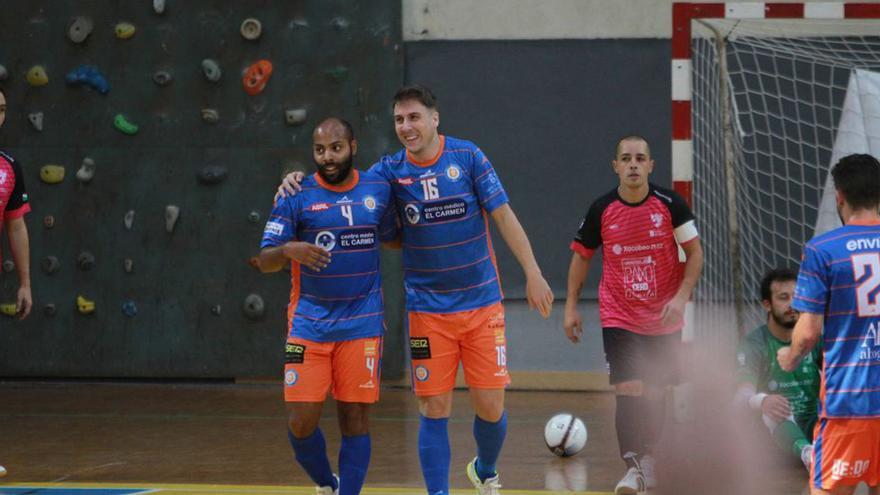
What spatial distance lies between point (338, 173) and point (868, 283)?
8.34ft

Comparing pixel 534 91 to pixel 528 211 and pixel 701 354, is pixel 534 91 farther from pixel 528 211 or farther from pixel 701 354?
pixel 701 354

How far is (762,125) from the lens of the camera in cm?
1103

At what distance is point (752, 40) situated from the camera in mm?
10367

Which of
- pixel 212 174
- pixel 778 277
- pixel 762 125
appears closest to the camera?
pixel 778 277

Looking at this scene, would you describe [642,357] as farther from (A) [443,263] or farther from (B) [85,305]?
(B) [85,305]

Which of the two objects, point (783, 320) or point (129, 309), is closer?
point (783, 320)

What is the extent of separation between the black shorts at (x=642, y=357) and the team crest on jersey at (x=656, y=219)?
0.61 metres

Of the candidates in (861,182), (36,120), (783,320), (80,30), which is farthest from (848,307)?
(36,120)

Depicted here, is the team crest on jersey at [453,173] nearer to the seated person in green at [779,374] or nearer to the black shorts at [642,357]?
the black shorts at [642,357]

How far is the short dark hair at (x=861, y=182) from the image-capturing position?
4895 mm

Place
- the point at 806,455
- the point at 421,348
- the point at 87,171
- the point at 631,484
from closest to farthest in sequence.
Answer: the point at 421,348 < the point at 631,484 < the point at 806,455 < the point at 87,171

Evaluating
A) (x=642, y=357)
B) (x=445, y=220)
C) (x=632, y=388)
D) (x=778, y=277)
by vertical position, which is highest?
(x=445, y=220)

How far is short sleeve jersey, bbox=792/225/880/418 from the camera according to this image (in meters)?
4.84

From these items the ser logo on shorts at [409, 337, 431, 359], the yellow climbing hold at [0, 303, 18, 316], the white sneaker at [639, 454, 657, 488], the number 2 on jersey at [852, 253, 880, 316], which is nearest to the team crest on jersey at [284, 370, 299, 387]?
the ser logo on shorts at [409, 337, 431, 359]
